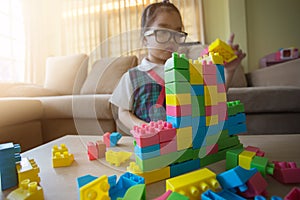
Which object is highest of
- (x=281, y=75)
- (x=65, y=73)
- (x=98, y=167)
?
(x=65, y=73)

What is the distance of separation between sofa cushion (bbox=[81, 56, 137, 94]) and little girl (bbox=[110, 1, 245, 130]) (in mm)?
376

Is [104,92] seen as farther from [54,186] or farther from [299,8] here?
[299,8]

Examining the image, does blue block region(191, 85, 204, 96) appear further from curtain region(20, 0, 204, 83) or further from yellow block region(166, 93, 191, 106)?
curtain region(20, 0, 204, 83)

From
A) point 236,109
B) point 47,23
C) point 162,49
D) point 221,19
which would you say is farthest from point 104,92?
point 47,23

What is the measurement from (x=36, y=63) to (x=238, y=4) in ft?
6.17

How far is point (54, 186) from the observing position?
297 millimetres

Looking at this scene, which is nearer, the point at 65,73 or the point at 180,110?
the point at 180,110

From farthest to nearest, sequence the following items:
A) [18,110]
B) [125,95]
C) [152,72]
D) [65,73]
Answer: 1. [65,73]
2. [18,110]
3. [125,95]
4. [152,72]

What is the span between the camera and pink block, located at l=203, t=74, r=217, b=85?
33 cm

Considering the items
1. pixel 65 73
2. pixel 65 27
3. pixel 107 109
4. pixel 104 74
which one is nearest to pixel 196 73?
pixel 107 109

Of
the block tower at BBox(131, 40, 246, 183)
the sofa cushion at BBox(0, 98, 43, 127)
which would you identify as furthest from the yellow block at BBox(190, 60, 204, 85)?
the sofa cushion at BBox(0, 98, 43, 127)

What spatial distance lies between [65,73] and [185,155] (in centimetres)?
156

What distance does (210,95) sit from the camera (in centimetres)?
33

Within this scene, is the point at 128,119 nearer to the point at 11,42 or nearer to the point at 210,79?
the point at 210,79
